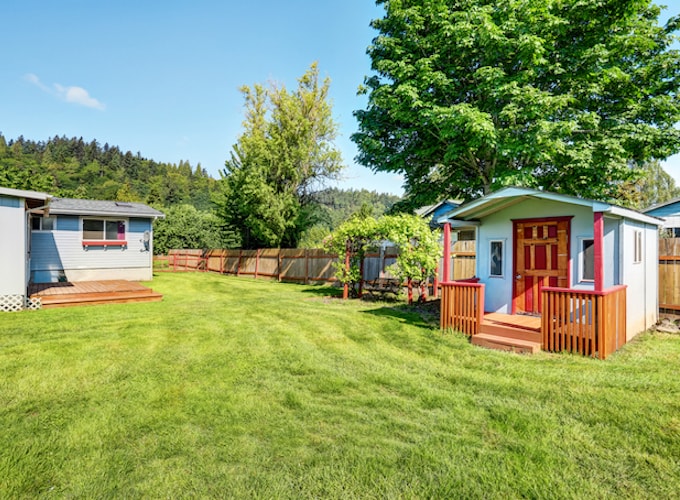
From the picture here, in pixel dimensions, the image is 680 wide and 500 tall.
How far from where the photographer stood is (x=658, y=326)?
7254 millimetres

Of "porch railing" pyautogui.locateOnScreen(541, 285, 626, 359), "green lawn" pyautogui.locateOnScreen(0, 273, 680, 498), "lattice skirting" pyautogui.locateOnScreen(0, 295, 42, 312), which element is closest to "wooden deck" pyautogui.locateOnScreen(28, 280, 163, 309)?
"lattice skirting" pyautogui.locateOnScreen(0, 295, 42, 312)

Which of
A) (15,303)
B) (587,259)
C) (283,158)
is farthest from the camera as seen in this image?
(283,158)

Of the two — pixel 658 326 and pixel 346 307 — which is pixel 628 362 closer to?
pixel 658 326

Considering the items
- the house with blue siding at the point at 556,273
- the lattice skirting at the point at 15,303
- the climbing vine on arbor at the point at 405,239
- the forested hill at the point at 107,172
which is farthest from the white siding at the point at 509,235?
the forested hill at the point at 107,172

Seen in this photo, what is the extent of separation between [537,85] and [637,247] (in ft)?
23.6

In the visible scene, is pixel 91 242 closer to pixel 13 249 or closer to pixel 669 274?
pixel 13 249

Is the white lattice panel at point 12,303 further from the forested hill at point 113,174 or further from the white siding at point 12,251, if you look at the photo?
the forested hill at point 113,174

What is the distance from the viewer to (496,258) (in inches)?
297

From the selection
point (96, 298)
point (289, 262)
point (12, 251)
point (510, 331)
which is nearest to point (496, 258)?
point (510, 331)

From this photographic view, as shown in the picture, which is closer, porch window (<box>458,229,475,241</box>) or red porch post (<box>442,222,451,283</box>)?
red porch post (<box>442,222,451,283</box>)

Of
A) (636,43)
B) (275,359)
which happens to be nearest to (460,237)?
(636,43)

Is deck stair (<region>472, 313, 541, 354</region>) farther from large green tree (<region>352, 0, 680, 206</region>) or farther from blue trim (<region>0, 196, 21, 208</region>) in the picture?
blue trim (<region>0, 196, 21, 208</region>)

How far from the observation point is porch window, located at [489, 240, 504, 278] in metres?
7.45

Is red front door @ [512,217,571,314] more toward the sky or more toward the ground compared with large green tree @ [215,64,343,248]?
more toward the ground
